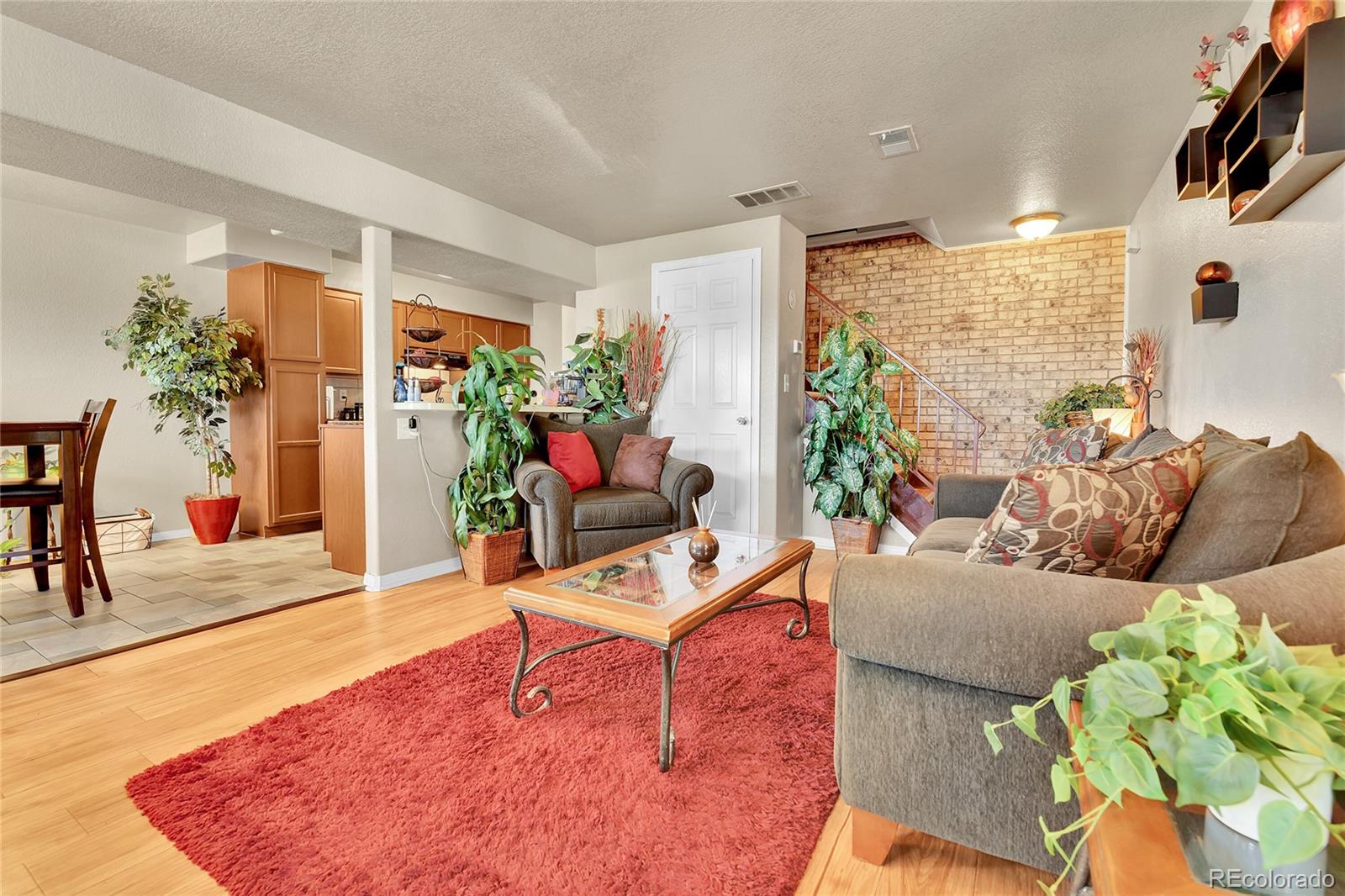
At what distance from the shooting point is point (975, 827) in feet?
3.83

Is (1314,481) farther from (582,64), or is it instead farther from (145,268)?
(145,268)

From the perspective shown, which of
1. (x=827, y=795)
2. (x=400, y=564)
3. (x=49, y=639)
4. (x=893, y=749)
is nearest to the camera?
(x=893, y=749)

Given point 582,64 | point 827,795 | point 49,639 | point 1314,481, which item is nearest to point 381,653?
point 49,639

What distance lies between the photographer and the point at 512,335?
7.50 meters

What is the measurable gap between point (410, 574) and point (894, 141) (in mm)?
3673

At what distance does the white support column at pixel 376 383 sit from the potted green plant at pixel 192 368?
2.06 m

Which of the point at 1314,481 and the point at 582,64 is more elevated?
the point at 582,64

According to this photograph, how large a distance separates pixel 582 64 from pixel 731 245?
225cm

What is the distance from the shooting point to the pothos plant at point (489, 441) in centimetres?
366

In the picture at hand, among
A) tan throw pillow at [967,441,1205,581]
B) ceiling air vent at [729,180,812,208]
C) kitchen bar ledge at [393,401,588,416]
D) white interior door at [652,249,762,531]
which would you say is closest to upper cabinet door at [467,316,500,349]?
kitchen bar ledge at [393,401,588,416]

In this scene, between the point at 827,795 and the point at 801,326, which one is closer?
the point at 827,795

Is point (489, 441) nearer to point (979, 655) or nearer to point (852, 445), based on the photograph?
point (852, 445)

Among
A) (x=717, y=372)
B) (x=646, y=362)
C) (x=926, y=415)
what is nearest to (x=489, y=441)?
(x=646, y=362)

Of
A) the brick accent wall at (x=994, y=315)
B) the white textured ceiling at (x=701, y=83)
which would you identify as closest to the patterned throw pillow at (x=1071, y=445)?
the white textured ceiling at (x=701, y=83)
